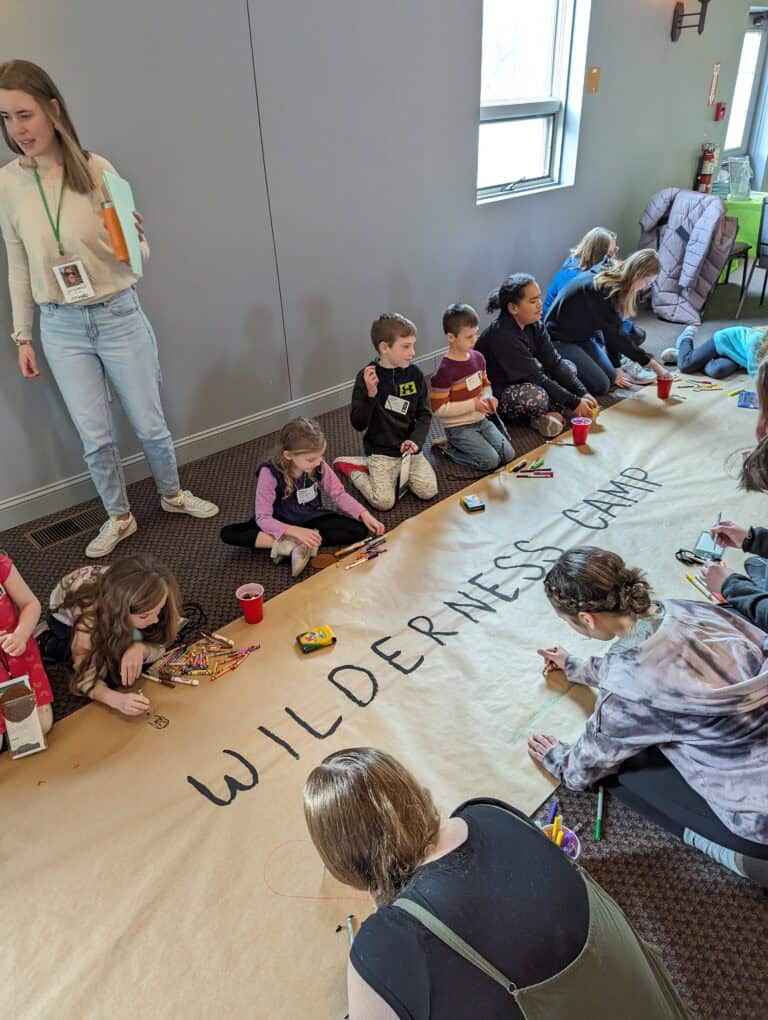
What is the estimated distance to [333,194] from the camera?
3.16m

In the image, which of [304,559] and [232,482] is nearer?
[304,559]

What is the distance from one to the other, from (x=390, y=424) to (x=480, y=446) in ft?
1.48

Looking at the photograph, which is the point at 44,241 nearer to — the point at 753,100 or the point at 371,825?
the point at 371,825

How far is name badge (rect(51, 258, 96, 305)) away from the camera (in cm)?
216

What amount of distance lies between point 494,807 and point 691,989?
2.04 feet

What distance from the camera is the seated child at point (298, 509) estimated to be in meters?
2.29

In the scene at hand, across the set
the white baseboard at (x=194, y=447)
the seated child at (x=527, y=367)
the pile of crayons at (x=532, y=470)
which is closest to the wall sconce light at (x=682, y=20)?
the seated child at (x=527, y=367)

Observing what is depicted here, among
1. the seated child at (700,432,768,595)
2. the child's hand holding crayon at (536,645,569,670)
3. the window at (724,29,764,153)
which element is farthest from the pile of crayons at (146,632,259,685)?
the window at (724,29,764,153)

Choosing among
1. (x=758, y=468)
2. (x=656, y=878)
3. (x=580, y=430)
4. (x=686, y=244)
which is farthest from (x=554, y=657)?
(x=686, y=244)

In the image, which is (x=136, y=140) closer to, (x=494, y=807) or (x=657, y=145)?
(x=494, y=807)

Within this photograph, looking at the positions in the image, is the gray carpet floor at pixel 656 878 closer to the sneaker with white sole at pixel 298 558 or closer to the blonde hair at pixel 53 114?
the sneaker with white sole at pixel 298 558

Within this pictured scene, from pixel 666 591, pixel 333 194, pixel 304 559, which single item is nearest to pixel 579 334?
pixel 333 194

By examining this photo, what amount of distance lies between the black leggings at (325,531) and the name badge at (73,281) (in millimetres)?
913

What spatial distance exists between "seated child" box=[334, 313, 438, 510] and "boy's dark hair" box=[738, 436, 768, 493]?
1.39 metres
